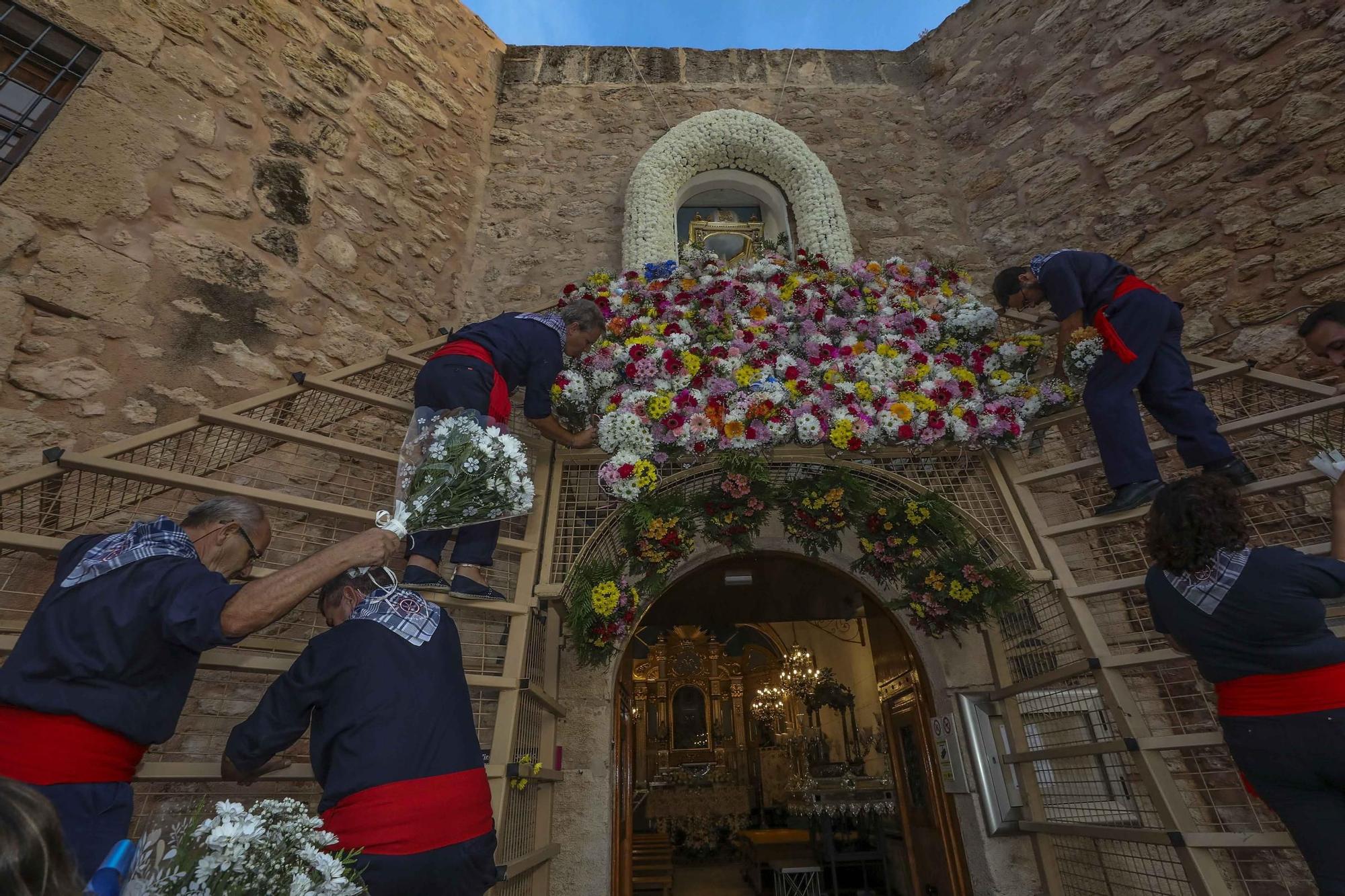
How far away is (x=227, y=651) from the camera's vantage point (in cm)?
247

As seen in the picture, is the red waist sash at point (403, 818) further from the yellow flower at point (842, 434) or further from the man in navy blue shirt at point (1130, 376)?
the man in navy blue shirt at point (1130, 376)

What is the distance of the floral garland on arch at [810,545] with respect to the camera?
325 cm

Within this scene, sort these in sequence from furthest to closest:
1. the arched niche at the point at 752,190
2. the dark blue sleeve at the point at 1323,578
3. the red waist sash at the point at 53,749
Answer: the arched niche at the point at 752,190, the dark blue sleeve at the point at 1323,578, the red waist sash at the point at 53,749

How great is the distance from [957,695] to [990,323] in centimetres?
233

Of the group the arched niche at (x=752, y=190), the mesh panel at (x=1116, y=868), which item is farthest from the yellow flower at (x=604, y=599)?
the arched niche at (x=752, y=190)

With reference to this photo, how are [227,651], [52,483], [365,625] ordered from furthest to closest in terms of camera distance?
[52,483], [227,651], [365,625]

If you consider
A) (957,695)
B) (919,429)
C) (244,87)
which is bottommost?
(957,695)

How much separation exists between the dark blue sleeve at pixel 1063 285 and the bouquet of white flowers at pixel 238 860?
12.9ft

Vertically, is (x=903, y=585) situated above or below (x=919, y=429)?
below

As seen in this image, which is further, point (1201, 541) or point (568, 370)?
point (568, 370)

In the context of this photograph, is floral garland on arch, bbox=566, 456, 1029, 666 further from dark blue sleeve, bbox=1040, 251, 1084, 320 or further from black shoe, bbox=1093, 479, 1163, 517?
dark blue sleeve, bbox=1040, 251, 1084, 320

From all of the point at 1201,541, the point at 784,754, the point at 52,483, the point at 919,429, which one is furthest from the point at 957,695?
the point at 784,754

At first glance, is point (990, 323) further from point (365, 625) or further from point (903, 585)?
point (365, 625)

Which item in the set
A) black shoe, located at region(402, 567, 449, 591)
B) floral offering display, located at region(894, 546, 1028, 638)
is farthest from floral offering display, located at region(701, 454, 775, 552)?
black shoe, located at region(402, 567, 449, 591)
